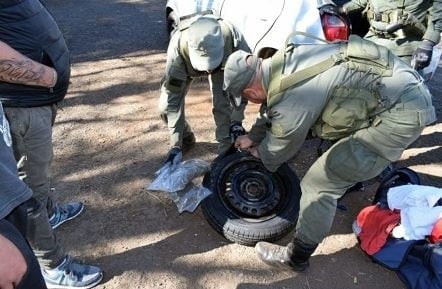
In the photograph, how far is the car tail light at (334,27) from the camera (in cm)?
381

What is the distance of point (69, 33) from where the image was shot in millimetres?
6980

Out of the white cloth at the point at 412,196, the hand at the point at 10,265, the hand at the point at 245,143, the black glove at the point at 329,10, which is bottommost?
the white cloth at the point at 412,196

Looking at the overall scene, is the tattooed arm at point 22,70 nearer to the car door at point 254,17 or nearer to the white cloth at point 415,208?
the car door at point 254,17

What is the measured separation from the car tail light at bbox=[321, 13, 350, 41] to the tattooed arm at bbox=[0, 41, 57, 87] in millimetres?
2288

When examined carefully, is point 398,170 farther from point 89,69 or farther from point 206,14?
Result: point 89,69

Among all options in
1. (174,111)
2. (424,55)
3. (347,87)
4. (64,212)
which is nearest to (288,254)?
(347,87)

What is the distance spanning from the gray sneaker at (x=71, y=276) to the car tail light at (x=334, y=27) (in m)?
2.56

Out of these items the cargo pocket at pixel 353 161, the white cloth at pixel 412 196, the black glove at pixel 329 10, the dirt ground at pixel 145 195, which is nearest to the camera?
the cargo pocket at pixel 353 161

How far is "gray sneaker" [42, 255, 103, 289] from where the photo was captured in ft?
9.75

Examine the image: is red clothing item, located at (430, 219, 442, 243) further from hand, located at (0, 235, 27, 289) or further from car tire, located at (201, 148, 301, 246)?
hand, located at (0, 235, 27, 289)

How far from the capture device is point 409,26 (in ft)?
12.6

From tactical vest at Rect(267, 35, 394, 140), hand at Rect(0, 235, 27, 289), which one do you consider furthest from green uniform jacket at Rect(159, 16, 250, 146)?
hand at Rect(0, 235, 27, 289)

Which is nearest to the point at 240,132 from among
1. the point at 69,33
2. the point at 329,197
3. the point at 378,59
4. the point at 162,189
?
the point at 162,189

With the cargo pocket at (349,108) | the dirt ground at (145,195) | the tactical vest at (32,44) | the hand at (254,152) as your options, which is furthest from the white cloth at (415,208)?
the tactical vest at (32,44)
